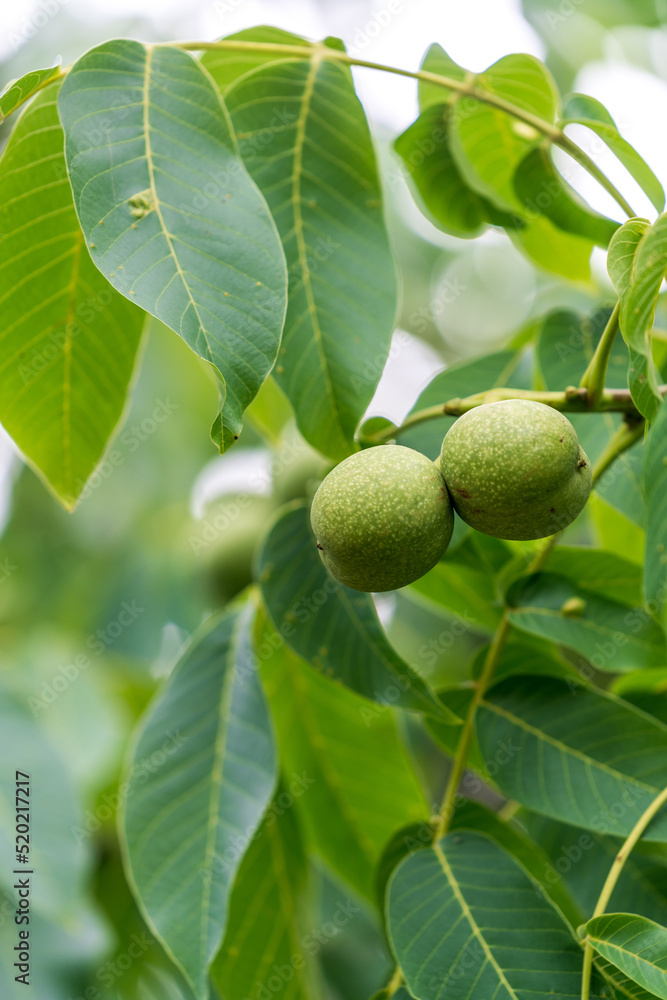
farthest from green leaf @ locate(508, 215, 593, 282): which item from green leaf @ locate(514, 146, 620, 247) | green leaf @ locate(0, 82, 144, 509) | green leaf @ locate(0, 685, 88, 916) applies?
green leaf @ locate(0, 685, 88, 916)

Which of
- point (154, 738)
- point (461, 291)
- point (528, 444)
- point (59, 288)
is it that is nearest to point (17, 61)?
point (461, 291)

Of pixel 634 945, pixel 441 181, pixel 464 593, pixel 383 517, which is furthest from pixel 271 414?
pixel 634 945

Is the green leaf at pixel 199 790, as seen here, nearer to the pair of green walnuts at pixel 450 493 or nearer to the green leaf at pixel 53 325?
the green leaf at pixel 53 325

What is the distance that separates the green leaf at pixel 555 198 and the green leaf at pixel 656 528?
1.41ft

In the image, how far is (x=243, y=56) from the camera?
111 centimetres

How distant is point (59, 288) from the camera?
1023mm

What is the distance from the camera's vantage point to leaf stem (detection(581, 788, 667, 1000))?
81cm

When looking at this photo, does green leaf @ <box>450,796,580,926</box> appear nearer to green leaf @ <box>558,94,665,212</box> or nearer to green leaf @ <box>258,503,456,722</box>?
green leaf @ <box>258,503,456,722</box>

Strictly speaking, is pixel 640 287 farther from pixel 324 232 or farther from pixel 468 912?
pixel 468 912

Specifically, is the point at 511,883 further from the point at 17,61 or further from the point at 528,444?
the point at 17,61

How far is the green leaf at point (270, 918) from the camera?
1146 mm

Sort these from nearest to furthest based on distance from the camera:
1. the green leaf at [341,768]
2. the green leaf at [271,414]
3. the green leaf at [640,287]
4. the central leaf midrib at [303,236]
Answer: the green leaf at [640,287], the central leaf midrib at [303,236], the green leaf at [341,768], the green leaf at [271,414]

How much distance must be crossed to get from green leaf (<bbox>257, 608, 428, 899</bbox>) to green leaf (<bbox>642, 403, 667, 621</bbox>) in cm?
55

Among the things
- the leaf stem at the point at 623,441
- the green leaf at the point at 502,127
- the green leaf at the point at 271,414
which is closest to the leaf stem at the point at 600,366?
the leaf stem at the point at 623,441
